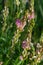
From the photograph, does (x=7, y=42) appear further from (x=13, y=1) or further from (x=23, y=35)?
(x=13, y=1)

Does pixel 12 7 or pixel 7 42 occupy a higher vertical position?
pixel 12 7

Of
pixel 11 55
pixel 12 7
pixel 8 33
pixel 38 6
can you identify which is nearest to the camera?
pixel 11 55

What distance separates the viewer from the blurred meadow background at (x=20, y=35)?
5.70 ft

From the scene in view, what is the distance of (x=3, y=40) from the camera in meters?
2.10

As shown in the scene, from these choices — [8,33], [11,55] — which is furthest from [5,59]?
[8,33]

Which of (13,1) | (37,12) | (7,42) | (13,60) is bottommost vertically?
(13,60)

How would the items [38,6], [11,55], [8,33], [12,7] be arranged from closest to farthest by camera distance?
1. [11,55]
2. [8,33]
3. [12,7]
4. [38,6]

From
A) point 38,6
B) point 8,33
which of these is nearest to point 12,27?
point 8,33

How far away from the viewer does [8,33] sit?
7.27 ft

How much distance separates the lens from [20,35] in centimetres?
222

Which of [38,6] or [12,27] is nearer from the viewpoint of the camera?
[12,27]

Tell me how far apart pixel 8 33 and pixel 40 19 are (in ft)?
1.78

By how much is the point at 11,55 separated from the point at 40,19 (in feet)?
2.50

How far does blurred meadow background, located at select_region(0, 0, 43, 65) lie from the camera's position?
5.70ft
